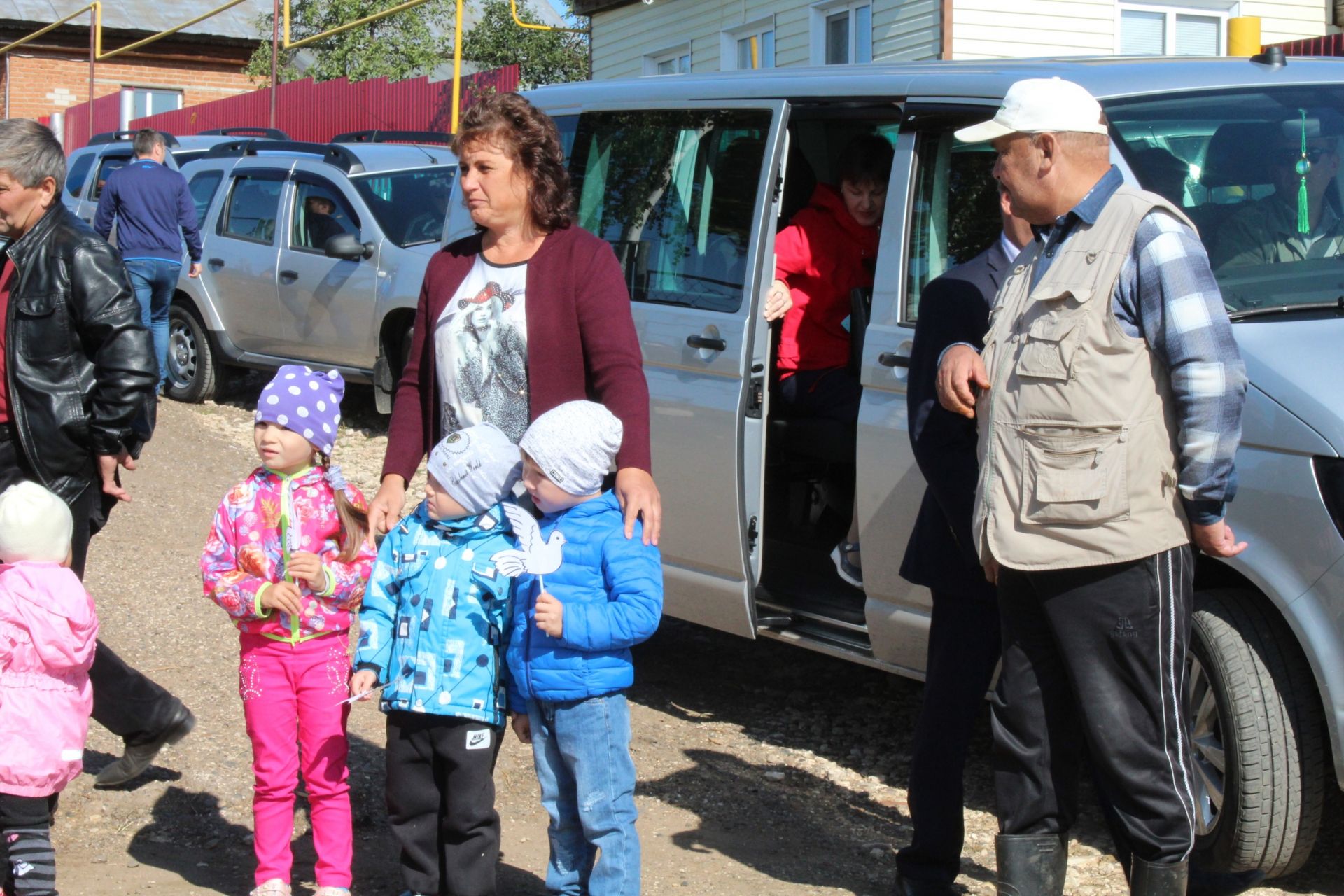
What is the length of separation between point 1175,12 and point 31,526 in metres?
16.2

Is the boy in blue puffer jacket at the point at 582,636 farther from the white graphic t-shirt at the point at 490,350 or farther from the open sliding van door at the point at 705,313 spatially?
the open sliding van door at the point at 705,313

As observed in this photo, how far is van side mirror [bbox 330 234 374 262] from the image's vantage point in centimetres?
1027

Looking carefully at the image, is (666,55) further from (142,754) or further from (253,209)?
(142,754)

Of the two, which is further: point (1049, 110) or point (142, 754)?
point (142, 754)

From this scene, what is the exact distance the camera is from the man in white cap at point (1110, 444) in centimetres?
301

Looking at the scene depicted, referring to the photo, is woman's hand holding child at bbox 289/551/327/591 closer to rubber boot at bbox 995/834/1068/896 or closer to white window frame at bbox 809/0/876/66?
rubber boot at bbox 995/834/1068/896

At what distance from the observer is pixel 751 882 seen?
4.11 meters

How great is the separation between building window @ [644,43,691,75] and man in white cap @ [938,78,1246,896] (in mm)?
18722

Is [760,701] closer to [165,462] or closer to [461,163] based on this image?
[461,163]

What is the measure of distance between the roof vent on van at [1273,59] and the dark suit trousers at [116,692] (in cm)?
376

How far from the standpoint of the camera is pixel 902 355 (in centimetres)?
445

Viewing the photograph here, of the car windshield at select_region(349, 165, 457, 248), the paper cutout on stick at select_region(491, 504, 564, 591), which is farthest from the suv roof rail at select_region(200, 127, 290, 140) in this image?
the paper cutout on stick at select_region(491, 504, 564, 591)

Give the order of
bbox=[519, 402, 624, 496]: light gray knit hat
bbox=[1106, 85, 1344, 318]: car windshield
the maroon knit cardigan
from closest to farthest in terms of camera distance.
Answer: bbox=[519, 402, 624, 496]: light gray knit hat → the maroon knit cardigan → bbox=[1106, 85, 1344, 318]: car windshield

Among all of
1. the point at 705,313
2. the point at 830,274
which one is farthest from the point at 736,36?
the point at 705,313
